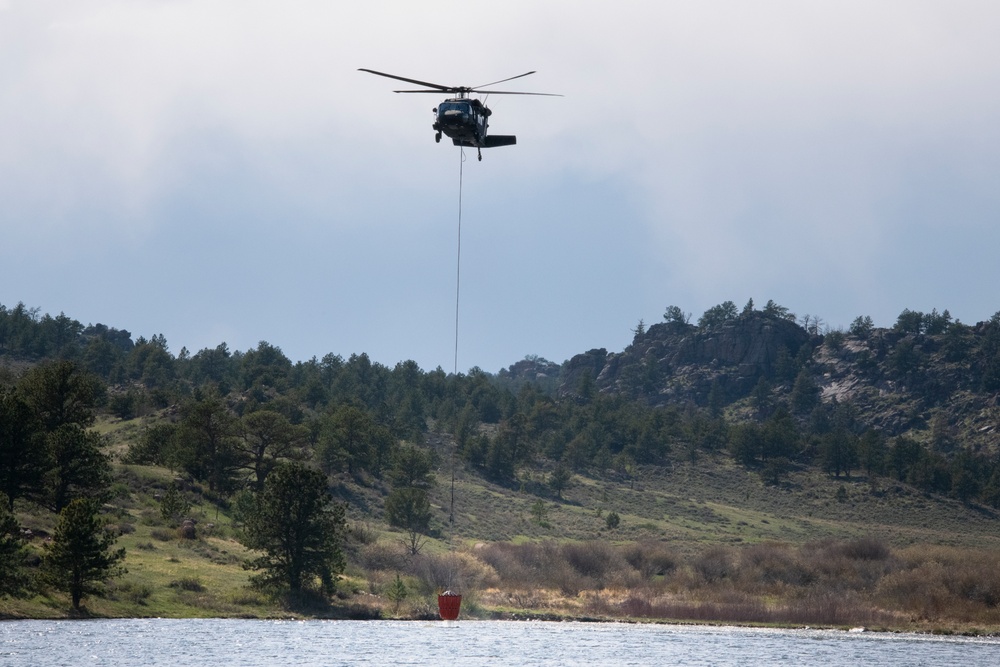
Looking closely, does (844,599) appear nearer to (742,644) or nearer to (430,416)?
(742,644)

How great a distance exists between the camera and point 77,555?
70000mm

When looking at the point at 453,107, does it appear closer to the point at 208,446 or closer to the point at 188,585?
the point at 188,585

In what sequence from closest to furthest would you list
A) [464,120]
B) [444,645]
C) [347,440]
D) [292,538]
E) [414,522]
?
[464,120] → [444,645] → [292,538] → [414,522] → [347,440]

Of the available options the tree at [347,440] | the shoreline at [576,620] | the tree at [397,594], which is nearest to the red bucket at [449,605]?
the shoreline at [576,620]

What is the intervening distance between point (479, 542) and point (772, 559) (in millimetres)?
28610

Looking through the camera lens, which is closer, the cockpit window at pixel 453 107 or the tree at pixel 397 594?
the cockpit window at pixel 453 107

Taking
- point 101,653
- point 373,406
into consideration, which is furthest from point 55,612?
point 373,406

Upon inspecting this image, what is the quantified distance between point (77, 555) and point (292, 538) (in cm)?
1735

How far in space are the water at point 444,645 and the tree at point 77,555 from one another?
250 cm

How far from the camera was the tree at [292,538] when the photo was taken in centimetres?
8331

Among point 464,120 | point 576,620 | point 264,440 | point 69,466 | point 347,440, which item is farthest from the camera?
point 347,440

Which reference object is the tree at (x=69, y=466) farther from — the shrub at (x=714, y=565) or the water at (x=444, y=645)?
the shrub at (x=714, y=565)

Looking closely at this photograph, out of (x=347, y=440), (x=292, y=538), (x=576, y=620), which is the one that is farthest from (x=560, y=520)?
(x=292, y=538)

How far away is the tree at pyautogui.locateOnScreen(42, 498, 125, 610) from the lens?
69.6 m
